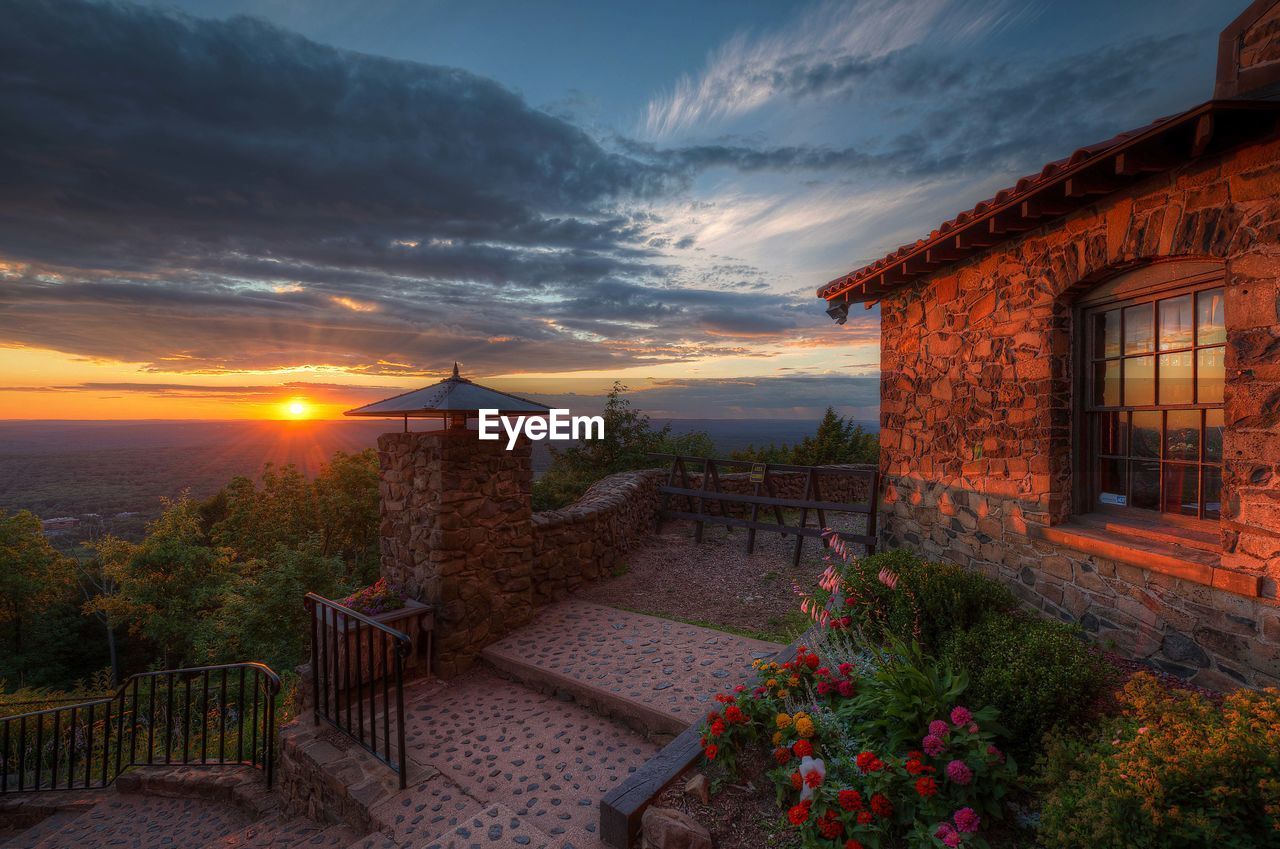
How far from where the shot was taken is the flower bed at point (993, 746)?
2359 millimetres

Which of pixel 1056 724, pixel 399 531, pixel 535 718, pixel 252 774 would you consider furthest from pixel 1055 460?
pixel 252 774

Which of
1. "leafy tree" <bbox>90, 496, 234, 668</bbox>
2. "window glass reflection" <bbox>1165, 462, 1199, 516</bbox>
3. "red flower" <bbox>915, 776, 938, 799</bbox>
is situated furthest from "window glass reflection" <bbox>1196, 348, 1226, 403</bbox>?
"leafy tree" <bbox>90, 496, 234, 668</bbox>

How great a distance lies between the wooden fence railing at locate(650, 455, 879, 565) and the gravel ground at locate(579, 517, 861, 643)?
0.29 meters

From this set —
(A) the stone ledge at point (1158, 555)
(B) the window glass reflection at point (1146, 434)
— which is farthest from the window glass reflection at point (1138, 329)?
(A) the stone ledge at point (1158, 555)

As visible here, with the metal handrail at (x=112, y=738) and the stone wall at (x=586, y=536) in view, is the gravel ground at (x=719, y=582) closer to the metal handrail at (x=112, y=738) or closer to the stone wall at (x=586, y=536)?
the stone wall at (x=586, y=536)

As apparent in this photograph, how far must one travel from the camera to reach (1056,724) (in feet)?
10.4

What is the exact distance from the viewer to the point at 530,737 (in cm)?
493

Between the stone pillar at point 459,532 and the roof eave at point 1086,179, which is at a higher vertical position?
the roof eave at point 1086,179

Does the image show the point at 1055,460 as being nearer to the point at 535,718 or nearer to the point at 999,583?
the point at 999,583

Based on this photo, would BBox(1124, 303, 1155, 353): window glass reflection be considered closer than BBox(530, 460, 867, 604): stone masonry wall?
Yes

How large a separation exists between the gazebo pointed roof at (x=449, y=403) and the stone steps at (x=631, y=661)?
261cm

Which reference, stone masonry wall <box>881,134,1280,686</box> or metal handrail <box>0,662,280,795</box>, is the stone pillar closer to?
metal handrail <box>0,662,280,795</box>

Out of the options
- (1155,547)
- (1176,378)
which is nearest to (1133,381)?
(1176,378)

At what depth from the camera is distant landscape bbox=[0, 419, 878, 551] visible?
3108 centimetres
